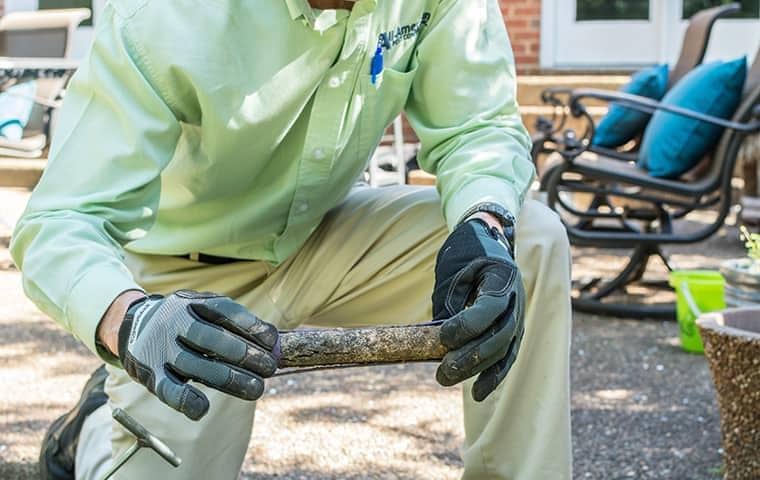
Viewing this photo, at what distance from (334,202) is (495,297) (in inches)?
29.5

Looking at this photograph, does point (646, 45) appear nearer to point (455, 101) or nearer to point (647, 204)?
point (647, 204)

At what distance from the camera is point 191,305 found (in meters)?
1.76

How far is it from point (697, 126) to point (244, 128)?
133 inches

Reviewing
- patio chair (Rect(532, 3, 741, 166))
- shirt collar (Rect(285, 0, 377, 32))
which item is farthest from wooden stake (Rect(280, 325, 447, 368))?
patio chair (Rect(532, 3, 741, 166))

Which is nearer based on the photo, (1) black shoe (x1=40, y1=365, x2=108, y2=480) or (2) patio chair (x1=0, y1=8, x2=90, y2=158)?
(1) black shoe (x1=40, y1=365, x2=108, y2=480)

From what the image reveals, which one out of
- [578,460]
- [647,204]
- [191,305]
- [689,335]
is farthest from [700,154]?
[191,305]

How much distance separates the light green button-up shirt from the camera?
209 centimetres

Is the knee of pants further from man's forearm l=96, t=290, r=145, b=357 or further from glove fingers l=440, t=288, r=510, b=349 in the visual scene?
man's forearm l=96, t=290, r=145, b=357

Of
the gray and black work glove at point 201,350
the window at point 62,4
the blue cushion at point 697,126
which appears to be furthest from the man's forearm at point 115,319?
the window at point 62,4

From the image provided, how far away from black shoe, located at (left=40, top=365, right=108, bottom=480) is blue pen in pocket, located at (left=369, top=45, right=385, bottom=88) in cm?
105

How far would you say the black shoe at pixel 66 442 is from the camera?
2.96 meters

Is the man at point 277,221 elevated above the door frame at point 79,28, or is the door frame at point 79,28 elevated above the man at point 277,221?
the man at point 277,221

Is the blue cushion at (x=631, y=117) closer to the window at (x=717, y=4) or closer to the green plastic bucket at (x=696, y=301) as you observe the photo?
A: the green plastic bucket at (x=696, y=301)

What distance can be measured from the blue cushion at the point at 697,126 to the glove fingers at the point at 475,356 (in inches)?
140
